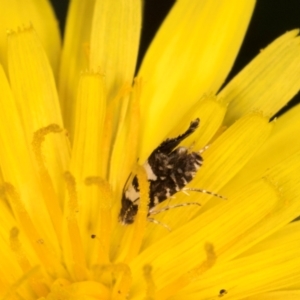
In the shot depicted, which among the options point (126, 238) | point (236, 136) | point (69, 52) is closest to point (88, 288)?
point (126, 238)

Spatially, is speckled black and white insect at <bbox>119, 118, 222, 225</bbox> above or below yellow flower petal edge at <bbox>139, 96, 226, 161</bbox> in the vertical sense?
below

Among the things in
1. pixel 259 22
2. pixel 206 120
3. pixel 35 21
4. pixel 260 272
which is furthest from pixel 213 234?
pixel 259 22

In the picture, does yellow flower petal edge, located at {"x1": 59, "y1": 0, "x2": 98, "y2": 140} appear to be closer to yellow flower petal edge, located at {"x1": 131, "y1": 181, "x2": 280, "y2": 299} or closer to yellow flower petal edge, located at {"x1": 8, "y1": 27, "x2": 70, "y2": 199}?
yellow flower petal edge, located at {"x1": 8, "y1": 27, "x2": 70, "y2": 199}

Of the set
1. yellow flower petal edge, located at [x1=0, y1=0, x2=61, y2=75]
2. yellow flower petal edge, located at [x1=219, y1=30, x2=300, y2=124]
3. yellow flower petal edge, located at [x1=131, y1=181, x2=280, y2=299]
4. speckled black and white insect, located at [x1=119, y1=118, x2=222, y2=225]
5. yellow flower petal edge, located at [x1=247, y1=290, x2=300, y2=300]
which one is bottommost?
yellow flower petal edge, located at [x1=247, y1=290, x2=300, y2=300]

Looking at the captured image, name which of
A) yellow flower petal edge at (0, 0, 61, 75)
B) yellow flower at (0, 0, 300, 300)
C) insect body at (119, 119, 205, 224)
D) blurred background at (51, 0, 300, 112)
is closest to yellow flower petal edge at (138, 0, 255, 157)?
yellow flower at (0, 0, 300, 300)

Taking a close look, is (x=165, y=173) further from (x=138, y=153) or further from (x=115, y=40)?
(x=115, y=40)

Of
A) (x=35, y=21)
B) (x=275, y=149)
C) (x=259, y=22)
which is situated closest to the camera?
(x=275, y=149)

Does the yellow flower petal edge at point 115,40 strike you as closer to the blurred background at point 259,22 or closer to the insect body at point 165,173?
the insect body at point 165,173
